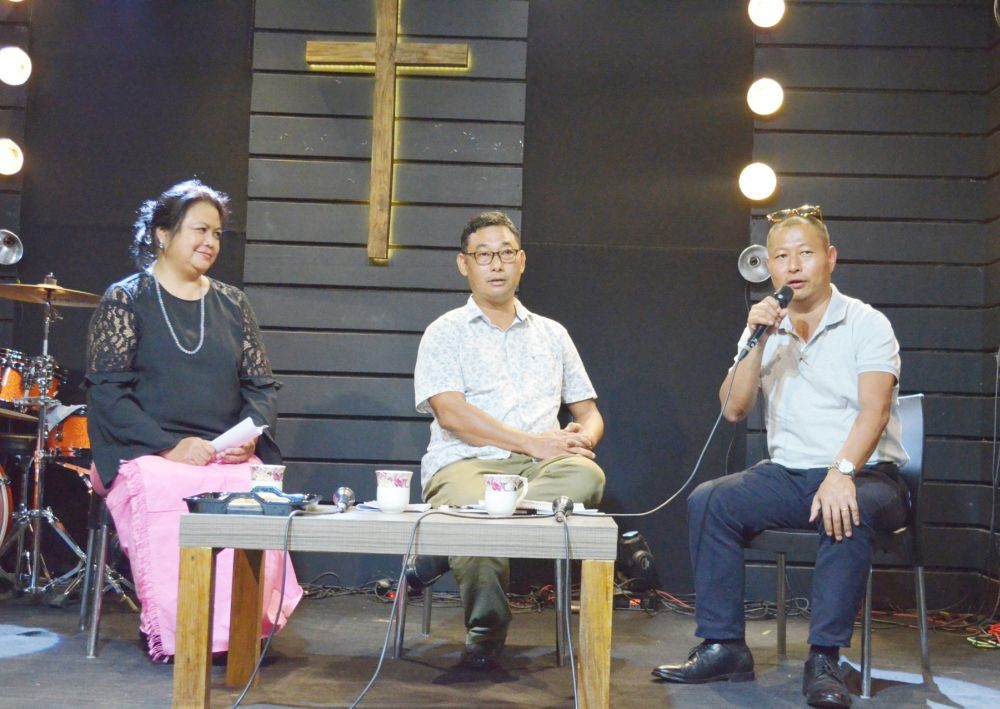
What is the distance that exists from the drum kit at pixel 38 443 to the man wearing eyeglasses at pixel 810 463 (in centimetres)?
225

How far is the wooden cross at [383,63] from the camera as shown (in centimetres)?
404

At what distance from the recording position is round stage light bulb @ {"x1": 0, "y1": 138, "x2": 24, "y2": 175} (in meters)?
4.20

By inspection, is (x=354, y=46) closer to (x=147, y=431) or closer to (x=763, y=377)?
(x=147, y=431)

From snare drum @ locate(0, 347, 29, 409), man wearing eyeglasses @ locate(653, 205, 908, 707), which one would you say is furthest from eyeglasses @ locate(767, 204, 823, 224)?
snare drum @ locate(0, 347, 29, 409)

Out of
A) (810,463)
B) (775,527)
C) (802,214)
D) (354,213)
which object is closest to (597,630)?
(775,527)

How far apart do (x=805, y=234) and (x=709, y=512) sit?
836mm

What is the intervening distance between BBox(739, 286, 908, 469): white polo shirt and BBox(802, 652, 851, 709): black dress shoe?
56 centimetres

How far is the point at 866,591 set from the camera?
2.72 meters

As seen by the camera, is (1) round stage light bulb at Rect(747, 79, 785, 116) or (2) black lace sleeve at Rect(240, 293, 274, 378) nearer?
(2) black lace sleeve at Rect(240, 293, 274, 378)

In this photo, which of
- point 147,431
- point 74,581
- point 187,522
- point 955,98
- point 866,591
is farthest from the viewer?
point 955,98

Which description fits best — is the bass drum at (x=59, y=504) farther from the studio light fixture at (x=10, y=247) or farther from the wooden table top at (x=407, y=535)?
the wooden table top at (x=407, y=535)

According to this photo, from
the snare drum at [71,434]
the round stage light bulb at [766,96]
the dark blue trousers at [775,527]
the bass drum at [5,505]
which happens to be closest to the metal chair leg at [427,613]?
the dark blue trousers at [775,527]

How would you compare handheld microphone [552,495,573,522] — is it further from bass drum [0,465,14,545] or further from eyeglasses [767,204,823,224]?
bass drum [0,465,14,545]

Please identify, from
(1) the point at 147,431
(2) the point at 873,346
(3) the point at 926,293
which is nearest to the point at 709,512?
(2) the point at 873,346
